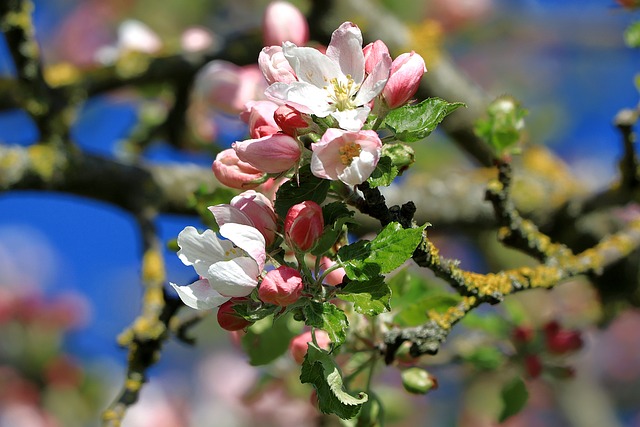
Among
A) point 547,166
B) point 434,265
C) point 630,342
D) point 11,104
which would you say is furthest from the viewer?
point 630,342

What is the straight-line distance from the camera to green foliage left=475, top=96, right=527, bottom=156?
117cm

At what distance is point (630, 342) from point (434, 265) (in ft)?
12.1

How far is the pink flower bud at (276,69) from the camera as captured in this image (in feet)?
2.90

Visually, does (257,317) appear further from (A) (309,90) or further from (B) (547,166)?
(B) (547,166)

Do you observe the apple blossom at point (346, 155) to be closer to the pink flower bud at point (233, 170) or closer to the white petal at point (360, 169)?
the white petal at point (360, 169)

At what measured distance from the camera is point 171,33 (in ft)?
11.8

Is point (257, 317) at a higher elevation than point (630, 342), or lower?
higher

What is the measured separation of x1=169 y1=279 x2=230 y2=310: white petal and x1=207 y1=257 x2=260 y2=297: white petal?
0.09 feet

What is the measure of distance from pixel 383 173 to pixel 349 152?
1.9 inches

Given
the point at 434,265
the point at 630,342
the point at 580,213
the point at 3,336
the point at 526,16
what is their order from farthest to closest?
the point at 630,342
the point at 526,16
the point at 3,336
the point at 580,213
the point at 434,265

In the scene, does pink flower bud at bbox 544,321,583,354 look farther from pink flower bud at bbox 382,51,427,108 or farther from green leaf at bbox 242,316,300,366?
pink flower bud at bbox 382,51,427,108

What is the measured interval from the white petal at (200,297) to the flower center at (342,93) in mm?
235

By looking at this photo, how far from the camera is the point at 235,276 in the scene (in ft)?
2.72

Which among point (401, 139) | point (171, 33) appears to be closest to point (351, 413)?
point (401, 139)
